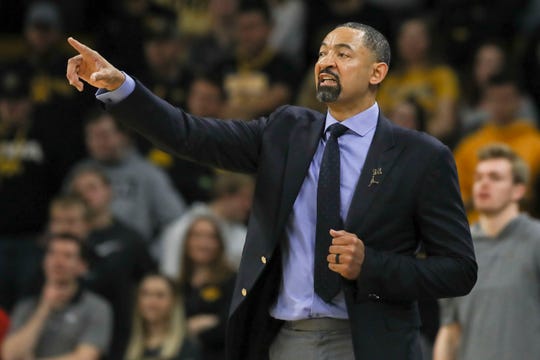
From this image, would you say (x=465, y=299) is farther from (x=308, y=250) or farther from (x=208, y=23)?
(x=208, y=23)

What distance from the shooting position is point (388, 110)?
9531 millimetres

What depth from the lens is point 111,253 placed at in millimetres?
8625

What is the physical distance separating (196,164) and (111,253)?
136 centimetres

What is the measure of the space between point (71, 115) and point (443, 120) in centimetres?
314

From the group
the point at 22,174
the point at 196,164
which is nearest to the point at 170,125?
the point at 196,164

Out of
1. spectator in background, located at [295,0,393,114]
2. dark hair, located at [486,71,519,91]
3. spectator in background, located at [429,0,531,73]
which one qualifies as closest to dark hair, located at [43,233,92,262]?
spectator in background, located at [295,0,393,114]

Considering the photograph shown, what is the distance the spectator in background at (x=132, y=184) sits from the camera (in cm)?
922

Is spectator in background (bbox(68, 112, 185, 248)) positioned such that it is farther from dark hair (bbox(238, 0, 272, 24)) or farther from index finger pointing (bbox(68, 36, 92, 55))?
index finger pointing (bbox(68, 36, 92, 55))

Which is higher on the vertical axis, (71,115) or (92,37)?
(92,37)

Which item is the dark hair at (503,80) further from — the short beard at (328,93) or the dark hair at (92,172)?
the short beard at (328,93)

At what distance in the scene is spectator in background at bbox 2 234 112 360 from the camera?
7.94m

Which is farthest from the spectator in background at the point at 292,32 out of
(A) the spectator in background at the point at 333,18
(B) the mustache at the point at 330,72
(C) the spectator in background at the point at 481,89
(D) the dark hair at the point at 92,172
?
(B) the mustache at the point at 330,72

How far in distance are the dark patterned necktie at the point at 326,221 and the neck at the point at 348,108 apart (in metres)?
0.16

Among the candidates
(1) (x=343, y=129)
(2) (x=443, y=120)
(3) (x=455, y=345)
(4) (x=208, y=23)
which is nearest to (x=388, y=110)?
(2) (x=443, y=120)
